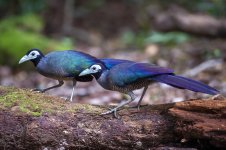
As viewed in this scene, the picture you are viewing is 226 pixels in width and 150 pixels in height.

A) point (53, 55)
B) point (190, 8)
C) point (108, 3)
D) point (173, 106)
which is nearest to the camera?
point (173, 106)

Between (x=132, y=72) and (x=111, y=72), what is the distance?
22 centimetres

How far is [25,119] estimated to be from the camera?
3.94 m

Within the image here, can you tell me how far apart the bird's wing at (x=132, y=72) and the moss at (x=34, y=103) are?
33 centimetres

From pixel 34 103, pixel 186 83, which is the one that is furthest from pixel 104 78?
pixel 186 83

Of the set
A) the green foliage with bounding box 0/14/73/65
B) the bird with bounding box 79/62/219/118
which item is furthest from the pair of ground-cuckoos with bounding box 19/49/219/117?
the green foliage with bounding box 0/14/73/65

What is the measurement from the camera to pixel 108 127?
158 inches

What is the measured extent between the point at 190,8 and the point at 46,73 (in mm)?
12776

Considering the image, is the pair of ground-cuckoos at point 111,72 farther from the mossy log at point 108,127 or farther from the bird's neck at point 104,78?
the mossy log at point 108,127

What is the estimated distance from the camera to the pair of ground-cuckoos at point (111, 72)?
409 cm

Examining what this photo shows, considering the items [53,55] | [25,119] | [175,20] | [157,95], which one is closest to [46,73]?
[53,55]

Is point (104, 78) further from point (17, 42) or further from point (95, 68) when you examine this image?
point (17, 42)

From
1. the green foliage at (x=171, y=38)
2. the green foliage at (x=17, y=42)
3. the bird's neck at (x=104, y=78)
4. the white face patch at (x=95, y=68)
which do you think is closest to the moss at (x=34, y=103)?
the bird's neck at (x=104, y=78)

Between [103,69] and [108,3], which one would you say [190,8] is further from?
[103,69]

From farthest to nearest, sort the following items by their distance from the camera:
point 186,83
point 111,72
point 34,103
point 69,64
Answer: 1. point 69,64
2. point 111,72
3. point 34,103
4. point 186,83
